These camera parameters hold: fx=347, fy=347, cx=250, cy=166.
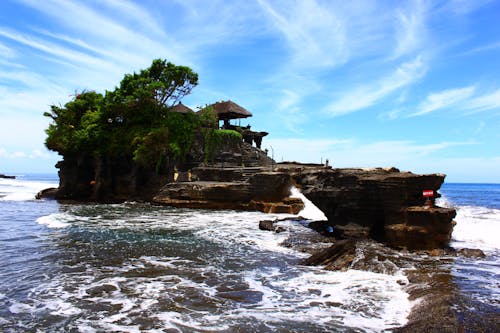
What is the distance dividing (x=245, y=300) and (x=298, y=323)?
4.59 ft

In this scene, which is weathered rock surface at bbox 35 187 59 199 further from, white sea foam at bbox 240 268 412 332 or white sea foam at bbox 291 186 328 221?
white sea foam at bbox 240 268 412 332

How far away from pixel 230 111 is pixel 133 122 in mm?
9933

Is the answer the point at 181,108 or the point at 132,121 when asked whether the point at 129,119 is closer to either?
the point at 132,121

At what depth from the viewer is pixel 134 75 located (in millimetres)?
29078

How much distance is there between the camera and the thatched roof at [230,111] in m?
35.4

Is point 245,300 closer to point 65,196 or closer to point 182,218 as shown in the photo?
point 182,218

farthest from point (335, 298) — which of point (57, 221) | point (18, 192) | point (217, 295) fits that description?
point (18, 192)

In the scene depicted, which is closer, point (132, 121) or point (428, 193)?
point (428, 193)

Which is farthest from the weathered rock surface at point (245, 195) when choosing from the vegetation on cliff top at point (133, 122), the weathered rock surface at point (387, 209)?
the weathered rock surface at point (387, 209)

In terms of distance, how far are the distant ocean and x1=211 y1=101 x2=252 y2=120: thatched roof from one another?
23.3 metres

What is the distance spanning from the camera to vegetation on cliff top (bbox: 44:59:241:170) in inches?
1108

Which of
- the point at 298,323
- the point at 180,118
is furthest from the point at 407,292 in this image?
the point at 180,118

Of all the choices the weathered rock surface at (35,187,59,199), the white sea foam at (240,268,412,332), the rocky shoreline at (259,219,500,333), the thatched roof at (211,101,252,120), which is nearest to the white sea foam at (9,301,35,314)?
the white sea foam at (240,268,412,332)

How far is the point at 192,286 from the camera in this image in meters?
7.61
